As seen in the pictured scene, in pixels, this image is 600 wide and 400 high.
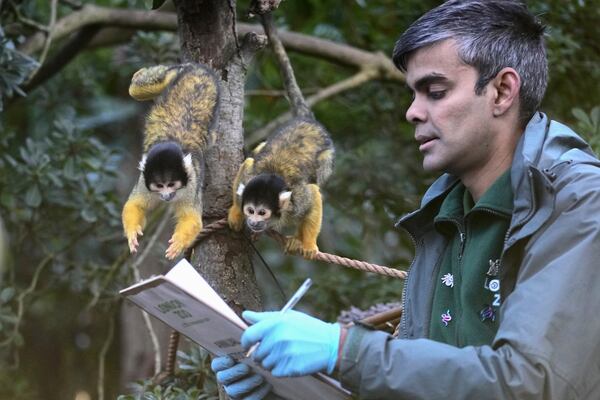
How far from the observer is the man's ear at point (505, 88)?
166 centimetres

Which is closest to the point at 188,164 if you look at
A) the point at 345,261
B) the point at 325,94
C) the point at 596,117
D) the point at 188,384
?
the point at 345,261

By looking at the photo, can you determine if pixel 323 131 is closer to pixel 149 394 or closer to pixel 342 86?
pixel 149 394

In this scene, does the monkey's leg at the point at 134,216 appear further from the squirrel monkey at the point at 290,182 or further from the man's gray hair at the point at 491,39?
the man's gray hair at the point at 491,39

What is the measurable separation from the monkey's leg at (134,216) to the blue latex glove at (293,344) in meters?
0.98

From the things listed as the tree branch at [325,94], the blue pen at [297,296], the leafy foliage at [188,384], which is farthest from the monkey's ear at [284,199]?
the tree branch at [325,94]

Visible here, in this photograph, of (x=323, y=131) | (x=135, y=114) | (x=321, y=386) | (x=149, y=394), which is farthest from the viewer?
(x=135, y=114)

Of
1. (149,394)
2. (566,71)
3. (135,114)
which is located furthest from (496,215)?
(135,114)

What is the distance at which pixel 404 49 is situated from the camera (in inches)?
66.5

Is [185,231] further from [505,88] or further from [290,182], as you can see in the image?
[505,88]

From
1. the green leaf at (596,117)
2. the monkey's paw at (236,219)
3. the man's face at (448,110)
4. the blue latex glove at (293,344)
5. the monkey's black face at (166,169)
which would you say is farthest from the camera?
the green leaf at (596,117)

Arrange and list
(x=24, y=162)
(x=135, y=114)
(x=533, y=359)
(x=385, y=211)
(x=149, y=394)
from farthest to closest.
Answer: (x=135, y=114), (x=385, y=211), (x=24, y=162), (x=149, y=394), (x=533, y=359)

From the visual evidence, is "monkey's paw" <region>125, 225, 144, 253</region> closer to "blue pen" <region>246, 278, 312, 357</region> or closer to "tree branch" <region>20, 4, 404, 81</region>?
"blue pen" <region>246, 278, 312, 357</region>

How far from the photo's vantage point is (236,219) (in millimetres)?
2367

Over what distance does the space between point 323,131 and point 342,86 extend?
1235mm
